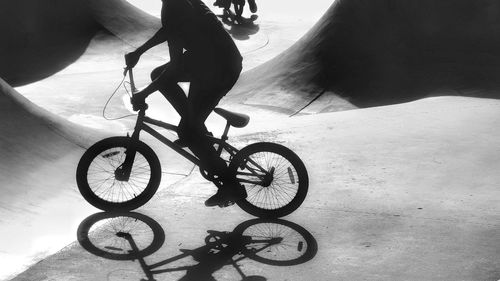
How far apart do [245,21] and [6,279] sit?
70.4 feet

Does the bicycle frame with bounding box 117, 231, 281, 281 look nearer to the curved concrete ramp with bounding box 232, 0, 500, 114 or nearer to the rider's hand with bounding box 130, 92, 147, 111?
the rider's hand with bounding box 130, 92, 147, 111

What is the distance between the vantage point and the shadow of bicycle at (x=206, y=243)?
6184 millimetres

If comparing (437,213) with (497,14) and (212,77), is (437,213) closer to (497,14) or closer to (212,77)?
(212,77)

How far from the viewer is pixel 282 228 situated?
23.0ft

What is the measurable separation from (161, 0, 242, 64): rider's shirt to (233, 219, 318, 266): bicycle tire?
1.39 meters

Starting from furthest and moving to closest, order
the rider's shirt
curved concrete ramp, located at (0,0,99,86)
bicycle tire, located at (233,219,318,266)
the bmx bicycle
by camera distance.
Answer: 1. curved concrete ramp, located at (0,0,99,86)
2. the bmx bicycle
3. the rider's shirt
4. bicycle tire, located at (233,219,318,266)

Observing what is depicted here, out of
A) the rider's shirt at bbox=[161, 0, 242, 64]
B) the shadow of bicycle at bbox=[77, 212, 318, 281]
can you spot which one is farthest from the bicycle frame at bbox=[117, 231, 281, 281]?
the rider's shirt at bbox=[161, 0, 242, 64]

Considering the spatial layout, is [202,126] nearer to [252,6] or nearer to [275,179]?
[275,179]

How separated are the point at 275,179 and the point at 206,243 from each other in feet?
3.07

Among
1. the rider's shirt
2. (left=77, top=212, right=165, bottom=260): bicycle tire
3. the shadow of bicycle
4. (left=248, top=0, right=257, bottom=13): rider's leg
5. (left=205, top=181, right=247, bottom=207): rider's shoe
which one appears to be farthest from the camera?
(left=248, top=0, right=257, bottom=13): rider's leg

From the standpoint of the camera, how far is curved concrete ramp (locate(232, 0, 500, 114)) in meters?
13.1

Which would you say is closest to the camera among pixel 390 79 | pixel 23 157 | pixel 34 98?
pixel 23 157

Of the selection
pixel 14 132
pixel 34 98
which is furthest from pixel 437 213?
pixel 34 98

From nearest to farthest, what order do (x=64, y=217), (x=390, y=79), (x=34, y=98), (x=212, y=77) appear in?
(x=212, y=77) → (x=64, y=217) → (x=390, y=79) → (x=34, y=98)
